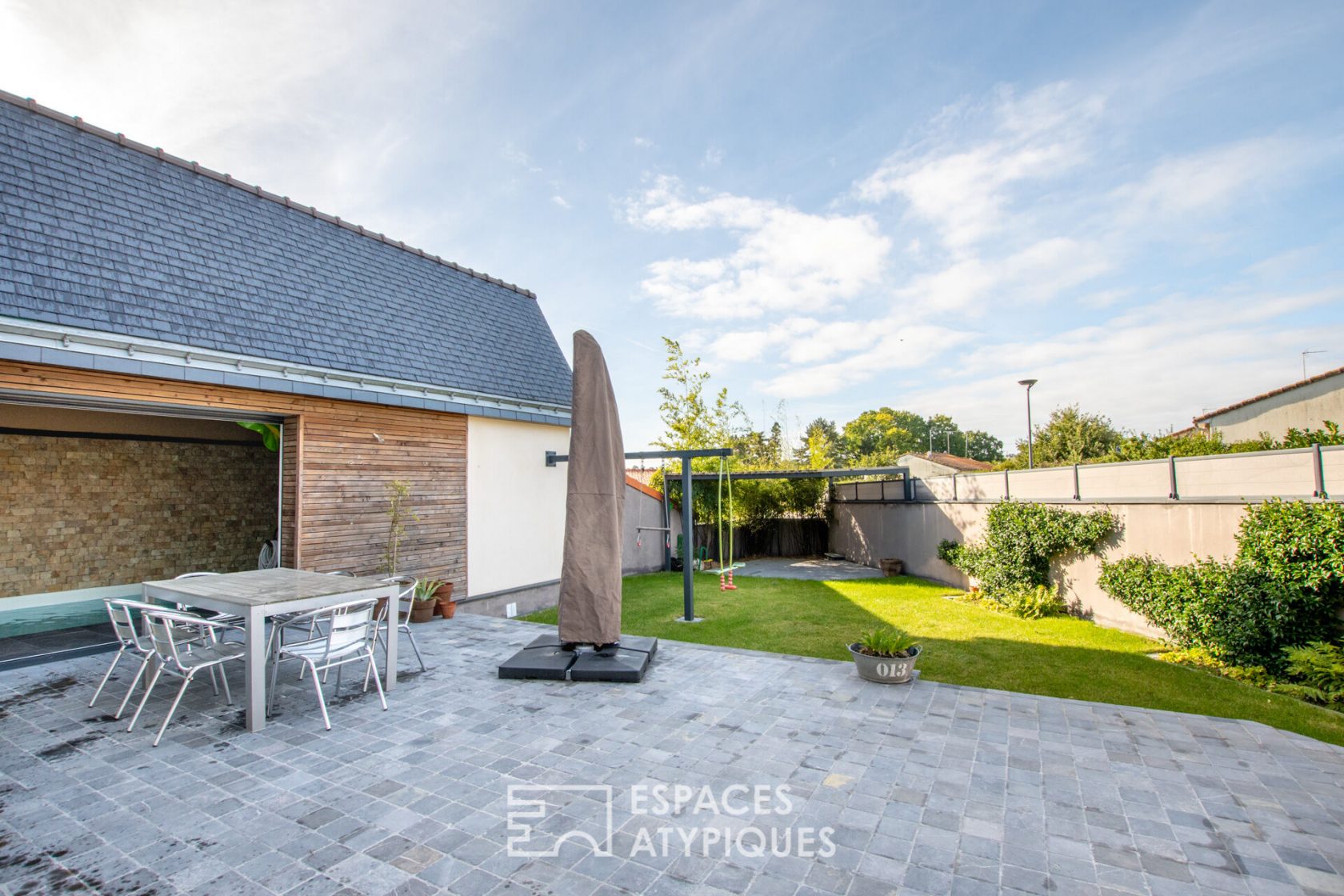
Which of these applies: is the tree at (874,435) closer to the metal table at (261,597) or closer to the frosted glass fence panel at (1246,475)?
the frosted glass fence panel at (1246,475)

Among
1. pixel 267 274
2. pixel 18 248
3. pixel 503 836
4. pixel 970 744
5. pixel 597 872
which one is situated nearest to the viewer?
pixel 597 872

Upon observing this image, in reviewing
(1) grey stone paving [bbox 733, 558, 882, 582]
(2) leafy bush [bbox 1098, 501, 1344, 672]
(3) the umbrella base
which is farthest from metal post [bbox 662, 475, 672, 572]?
(2) leafy bush [bbox 1098, 501, 1344, 672]

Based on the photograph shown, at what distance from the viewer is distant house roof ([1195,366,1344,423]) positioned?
44.5ft

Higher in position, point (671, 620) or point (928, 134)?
point (928, 134)

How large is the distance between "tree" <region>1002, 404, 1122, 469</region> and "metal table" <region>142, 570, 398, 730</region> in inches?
909

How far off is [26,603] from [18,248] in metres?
5.27

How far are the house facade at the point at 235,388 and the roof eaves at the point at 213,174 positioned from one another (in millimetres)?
24

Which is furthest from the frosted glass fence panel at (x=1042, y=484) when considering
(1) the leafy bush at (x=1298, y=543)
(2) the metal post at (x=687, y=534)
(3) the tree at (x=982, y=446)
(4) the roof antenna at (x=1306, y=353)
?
(3) the tree at (x=982, y=446)

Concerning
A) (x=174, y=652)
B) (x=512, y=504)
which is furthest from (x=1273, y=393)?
(x=174, y=652)

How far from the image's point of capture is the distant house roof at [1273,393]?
13.6 meters

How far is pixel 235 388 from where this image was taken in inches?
239

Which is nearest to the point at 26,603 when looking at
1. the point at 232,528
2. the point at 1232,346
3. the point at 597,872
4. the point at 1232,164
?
the point at 232,528

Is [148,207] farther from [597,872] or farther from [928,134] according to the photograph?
[928,134]

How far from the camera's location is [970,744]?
3676 millimetres
